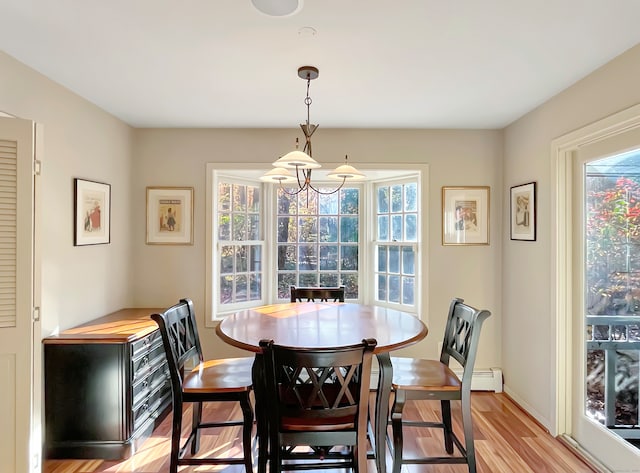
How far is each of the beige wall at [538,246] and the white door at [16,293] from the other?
328cm

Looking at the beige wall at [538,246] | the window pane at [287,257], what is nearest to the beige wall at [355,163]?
the beige wall at [538,246]

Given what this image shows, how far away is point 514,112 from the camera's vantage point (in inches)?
118

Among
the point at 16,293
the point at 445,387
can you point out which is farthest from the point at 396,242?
the point at 16,293

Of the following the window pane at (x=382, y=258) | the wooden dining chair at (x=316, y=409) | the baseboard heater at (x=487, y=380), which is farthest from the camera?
the window pane at (x=382, y=258)

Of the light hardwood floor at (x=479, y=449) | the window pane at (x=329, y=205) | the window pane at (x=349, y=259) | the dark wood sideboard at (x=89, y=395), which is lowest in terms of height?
the light hardwood floor at (x=479, y=449)

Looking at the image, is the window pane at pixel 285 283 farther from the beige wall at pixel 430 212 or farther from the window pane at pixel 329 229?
the beige wall at pixel 430 212

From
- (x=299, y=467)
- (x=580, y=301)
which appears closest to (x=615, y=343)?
(x=580, y=301)

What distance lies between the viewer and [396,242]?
145 inches

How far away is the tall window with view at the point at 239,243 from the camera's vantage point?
3.62 metres

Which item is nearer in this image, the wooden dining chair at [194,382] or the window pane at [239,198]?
the wooden dining chair at [194,382]

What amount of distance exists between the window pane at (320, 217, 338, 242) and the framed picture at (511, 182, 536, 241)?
1.71 metres

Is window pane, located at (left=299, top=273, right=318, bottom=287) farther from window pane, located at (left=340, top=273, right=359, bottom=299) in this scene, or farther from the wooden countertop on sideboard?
the wooden countertop on sideboard

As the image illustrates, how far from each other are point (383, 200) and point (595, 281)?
1994 millimetres

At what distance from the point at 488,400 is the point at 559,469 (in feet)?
3.24
